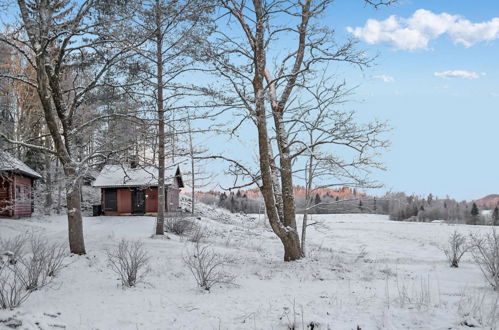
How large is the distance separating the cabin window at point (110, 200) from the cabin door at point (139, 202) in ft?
4.81

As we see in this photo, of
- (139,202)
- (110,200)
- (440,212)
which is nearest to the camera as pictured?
(139,202)

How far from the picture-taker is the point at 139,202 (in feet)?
95.6

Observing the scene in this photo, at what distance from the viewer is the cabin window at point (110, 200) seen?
2938 centimetres

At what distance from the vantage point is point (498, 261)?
8.16 meters

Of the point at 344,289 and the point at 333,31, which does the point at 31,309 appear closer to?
the point at 344,289

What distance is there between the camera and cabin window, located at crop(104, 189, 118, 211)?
2938 cm

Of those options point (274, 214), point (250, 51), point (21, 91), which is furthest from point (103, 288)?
point (21, 91)

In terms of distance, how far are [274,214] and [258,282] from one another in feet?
8.55

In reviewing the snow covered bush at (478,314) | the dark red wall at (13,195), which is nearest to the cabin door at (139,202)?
the dark red wall at (13,195)

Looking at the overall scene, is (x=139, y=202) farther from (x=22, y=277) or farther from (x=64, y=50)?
(x=22, y=277)

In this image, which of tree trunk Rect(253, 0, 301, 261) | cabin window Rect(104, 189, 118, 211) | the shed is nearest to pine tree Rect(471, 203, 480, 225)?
the shed

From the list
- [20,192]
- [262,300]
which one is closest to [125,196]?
[20,192]

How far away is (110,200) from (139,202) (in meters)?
2.43

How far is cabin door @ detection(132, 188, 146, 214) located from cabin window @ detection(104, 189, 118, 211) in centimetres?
147
